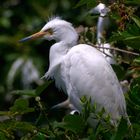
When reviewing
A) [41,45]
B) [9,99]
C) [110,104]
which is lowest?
[9,99]

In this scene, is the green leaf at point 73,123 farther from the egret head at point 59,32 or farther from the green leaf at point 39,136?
the egret head at point 59,32

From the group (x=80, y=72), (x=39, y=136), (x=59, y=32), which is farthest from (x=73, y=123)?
(x=59, y=32)

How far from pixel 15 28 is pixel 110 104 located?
8.53ft

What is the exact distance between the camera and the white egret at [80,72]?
247cm

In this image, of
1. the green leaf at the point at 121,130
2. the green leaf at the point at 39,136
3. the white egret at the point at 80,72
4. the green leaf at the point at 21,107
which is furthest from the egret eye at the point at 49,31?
the green leaf at the point at 121,130

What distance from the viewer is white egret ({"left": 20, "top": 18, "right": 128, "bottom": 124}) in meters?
2.47

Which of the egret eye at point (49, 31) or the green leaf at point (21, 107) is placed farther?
the egret eye at point (49, 31)

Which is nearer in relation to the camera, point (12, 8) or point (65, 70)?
point (65, 70)

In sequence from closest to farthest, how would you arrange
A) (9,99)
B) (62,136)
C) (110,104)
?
(62,136)
(110,104)
(9,99)

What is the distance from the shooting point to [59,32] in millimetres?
2729

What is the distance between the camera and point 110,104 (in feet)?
8.18

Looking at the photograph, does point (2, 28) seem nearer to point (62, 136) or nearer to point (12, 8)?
point (12, 8)

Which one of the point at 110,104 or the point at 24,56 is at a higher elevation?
the point at 110,104

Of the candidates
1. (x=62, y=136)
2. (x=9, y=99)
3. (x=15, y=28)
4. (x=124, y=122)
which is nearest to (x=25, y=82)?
(x=9, y=99)
